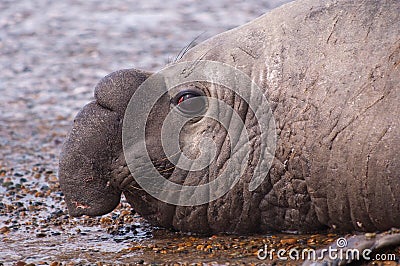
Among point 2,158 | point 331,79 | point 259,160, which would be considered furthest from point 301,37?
point 2,158

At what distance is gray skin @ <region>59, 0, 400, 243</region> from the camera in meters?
4.72

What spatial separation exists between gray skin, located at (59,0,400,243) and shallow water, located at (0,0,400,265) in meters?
0.17

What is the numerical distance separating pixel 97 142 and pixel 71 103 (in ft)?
15.1

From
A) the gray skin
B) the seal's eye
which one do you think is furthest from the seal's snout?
the seal's eye

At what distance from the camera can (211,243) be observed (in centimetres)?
507

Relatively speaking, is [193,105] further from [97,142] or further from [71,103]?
[71,103]

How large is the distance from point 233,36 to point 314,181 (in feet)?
3.46

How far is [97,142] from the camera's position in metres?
5.16

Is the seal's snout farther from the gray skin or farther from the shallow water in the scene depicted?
the shallow water

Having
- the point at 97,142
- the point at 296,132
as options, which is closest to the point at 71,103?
the point at 97,142

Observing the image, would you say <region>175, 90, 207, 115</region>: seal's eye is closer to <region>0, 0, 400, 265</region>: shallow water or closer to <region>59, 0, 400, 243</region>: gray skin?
<region>59, 0, 400, 243</region>: gray skin

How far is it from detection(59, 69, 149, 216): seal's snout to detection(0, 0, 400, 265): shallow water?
388 mm

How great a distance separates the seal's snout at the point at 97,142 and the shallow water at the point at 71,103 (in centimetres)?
39

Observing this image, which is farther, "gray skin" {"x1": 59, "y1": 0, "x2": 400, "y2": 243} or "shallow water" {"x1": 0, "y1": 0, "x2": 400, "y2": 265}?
"shallow water" {"x1": 0, "y1": 0, "x2": 400, "y2": 265}
